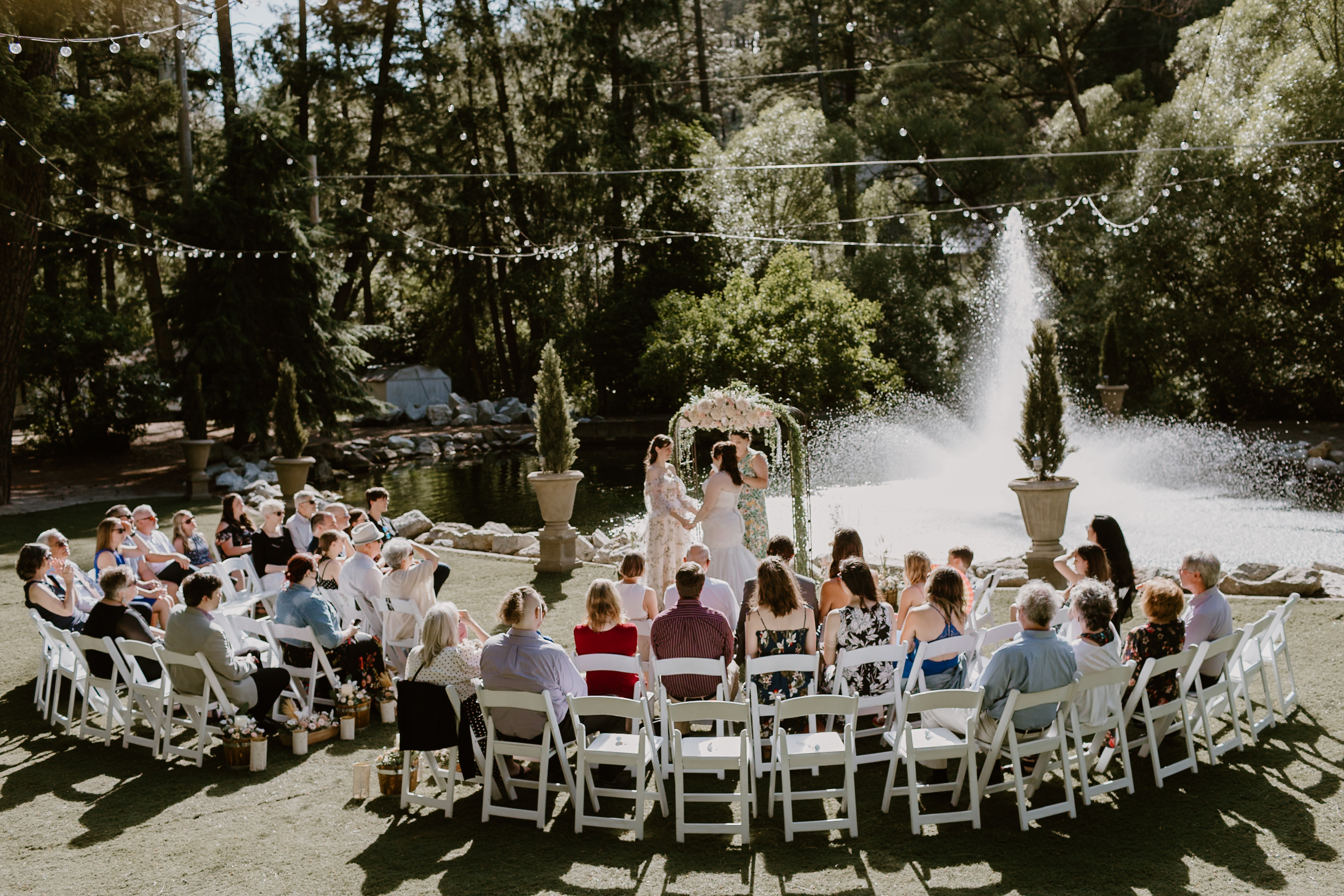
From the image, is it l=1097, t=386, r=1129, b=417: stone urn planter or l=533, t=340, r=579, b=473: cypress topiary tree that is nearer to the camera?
l=533, t=340, r=579, b=473: cypress topiary tree

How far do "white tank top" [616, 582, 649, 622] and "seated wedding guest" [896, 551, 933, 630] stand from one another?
5.07 ft

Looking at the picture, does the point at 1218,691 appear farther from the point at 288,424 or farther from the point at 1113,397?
the point at 1113,397

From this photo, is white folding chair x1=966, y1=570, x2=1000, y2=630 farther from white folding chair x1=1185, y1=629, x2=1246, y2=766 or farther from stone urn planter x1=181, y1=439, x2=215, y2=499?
stone urn planter x1=181, y1=439, x2=215, y2=499

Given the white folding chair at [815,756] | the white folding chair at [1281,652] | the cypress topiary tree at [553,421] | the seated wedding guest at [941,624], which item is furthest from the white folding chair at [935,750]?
the cypress topiary tree at [553,421]

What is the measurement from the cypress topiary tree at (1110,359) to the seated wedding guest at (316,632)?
21154mm

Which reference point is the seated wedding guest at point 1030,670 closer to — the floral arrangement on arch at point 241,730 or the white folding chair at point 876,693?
the white folding chair at point 876,693

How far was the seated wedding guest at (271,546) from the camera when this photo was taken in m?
8.59

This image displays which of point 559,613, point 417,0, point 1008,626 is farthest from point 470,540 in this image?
point 417,0

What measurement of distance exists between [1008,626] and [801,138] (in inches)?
1030

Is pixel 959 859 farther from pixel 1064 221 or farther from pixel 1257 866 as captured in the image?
pixel 1064 221

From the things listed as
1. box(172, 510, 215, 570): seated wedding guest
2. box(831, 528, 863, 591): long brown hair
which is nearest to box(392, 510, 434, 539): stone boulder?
box(172, 510, 215, 570): seated wedding guest

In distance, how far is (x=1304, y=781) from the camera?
16.7ft

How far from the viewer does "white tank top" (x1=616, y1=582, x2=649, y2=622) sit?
20.8 ft

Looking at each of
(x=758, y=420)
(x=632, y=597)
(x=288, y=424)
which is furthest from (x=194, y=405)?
(x=632, y=597)
